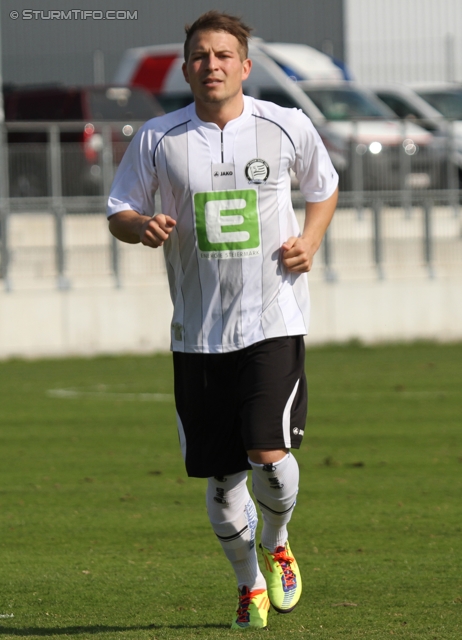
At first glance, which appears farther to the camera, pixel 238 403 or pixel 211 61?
pixel 238 403

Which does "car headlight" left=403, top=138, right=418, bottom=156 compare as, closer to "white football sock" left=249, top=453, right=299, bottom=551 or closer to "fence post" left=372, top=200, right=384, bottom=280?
"fence post" left=372, top=200, right=384, bottom=280

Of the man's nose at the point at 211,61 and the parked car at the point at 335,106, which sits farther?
the parked car at the point at 335,106

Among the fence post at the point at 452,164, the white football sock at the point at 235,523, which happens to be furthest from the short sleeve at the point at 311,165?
the fence post at the point at 452,164

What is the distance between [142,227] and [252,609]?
1506 millimetres

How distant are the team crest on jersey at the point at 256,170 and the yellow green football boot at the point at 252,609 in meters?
1.56

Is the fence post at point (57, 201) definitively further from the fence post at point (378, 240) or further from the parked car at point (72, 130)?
the fence post at point (378, 240)

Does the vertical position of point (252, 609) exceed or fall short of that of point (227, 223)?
it falls short

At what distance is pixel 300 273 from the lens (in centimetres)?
498

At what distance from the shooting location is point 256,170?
4848 mm

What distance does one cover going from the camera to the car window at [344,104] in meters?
23.6

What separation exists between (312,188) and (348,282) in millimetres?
14464

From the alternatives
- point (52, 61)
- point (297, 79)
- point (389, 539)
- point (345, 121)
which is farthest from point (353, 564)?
point (52, 61)

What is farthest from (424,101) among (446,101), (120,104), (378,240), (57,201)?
(57,201)

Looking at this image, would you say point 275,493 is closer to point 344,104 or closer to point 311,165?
point 311,165
